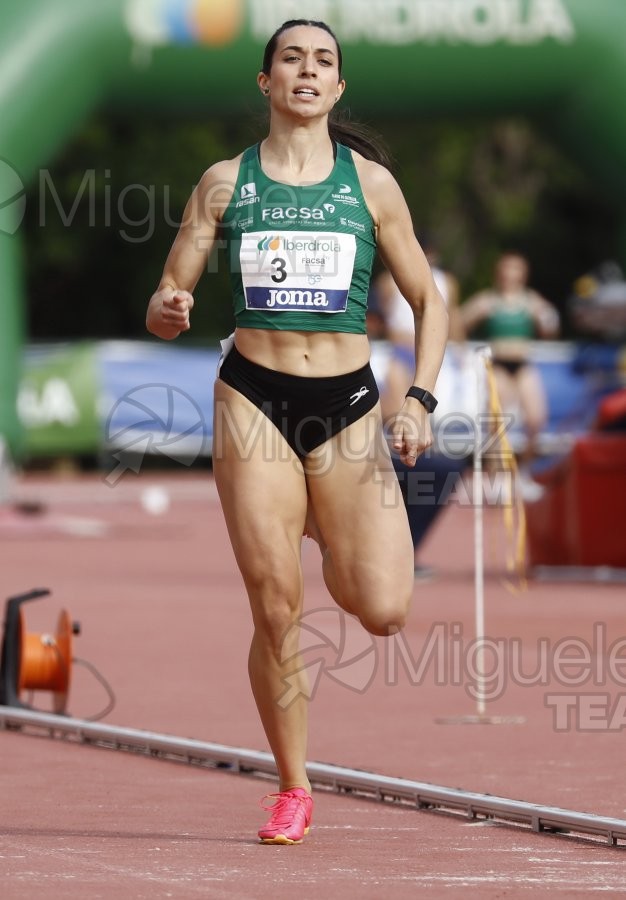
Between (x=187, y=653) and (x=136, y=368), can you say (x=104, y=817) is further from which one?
(x=136, y=368)

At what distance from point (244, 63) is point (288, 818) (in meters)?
16.6

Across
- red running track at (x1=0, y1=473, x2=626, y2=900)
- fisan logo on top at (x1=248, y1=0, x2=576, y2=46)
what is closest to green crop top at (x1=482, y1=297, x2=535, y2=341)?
red running track at (x1=0, y1=473, x2=626, y2=900)

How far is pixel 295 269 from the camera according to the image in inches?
220

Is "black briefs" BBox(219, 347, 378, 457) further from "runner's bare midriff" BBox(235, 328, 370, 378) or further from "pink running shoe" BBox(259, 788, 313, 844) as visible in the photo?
"pink running shoe" BBox(259, 788, 313, 844)

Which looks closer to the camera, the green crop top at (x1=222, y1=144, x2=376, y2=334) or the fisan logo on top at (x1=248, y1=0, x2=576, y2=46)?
the green crop top at (x1=222, y1=144, x2=376, y2=334)

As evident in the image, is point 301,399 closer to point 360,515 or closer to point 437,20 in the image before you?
point 360,515

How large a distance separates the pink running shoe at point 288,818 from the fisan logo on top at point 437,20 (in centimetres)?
1631

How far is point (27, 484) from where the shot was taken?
93.0 feet

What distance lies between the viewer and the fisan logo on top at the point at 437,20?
2130 cm

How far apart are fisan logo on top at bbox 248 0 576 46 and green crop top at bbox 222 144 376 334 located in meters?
15.9

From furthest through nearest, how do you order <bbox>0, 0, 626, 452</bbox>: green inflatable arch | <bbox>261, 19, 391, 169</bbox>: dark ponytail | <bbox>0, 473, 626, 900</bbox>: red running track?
<bbox>0, 0, 626, 452</bbox>: green inflatable arch, <bbox>261, 19, 391, 169</bbox>: dark ponytail, <bbox>0, 473, 626, 900</bbox>: red running track

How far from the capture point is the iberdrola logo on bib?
18.3 ft

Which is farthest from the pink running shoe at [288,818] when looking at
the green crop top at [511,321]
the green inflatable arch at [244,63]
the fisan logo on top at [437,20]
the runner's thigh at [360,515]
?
the fisan logo on top at [437,20]

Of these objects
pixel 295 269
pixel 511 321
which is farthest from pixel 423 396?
pixel 511 321
